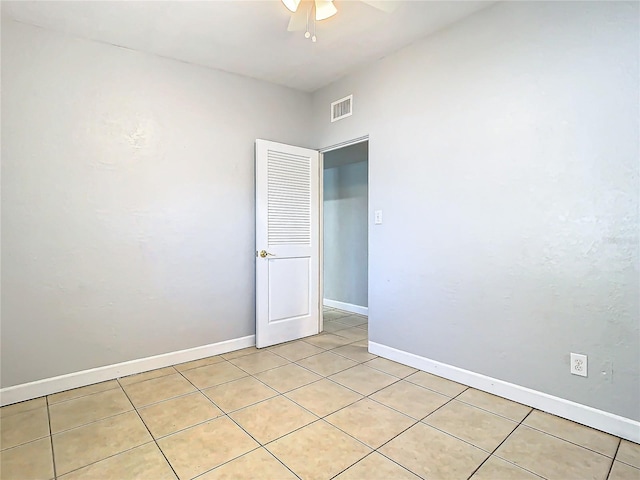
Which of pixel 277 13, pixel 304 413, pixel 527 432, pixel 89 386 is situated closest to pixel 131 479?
pixel 304 413

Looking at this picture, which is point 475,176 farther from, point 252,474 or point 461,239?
point 252,474

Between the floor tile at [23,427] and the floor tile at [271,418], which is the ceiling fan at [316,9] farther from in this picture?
the floor tile at [23,427]

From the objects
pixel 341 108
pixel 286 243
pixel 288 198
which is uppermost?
pixel 341 108

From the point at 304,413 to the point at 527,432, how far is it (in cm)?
126

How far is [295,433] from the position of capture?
6.17 feet

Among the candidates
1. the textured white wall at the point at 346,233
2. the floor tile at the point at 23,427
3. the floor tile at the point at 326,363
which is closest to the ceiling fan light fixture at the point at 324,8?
the floor tile at the point at 326,363

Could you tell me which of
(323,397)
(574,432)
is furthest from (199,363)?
(574,432)

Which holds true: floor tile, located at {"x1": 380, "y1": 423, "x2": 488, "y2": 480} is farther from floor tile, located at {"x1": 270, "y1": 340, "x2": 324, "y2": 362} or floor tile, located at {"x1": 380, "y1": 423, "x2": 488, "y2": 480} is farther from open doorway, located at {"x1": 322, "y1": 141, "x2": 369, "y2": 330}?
open doorway, located at {"x1": 322, "y1": 141, "x2": 369, "y2": 330}

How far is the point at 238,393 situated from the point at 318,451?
0.86 meters

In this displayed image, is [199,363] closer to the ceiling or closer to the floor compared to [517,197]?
closer to the floor

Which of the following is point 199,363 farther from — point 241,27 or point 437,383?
point 241,27

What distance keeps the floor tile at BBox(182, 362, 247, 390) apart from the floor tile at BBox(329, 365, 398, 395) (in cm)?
78

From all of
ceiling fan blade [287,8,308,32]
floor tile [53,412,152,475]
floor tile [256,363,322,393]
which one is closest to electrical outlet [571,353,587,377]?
floor tile [256,363,322,393]

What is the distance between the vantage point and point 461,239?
2502 mm
